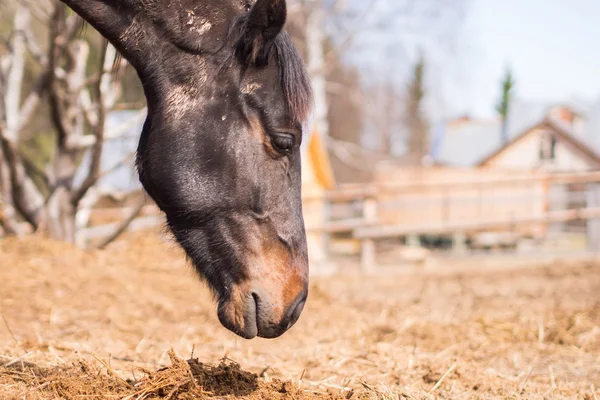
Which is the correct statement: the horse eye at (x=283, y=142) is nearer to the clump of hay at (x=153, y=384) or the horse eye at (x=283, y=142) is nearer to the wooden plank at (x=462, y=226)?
the clump of hay at (x=153, y=384)

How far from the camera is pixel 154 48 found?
7.49 ft

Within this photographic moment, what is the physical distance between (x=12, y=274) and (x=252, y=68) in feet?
12.5

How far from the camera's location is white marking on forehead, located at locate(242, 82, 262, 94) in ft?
7.28

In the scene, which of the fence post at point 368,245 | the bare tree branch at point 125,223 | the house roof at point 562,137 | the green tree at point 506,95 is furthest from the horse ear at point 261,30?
the green tree at point 506,95

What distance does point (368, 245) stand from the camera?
11.4 meters

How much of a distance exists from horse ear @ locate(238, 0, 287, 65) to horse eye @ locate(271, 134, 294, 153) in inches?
11.6

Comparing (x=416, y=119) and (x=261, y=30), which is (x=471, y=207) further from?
(x=416, y=119)

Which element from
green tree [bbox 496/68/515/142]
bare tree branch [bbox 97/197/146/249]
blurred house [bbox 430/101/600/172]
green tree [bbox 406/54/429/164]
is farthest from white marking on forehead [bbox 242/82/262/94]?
green tree [bbox 406/54/429/164]

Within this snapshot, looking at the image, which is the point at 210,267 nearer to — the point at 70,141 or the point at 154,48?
the point at 154,48

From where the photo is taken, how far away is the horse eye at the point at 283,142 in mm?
2236

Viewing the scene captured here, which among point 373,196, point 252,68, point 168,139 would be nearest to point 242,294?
point 168,139

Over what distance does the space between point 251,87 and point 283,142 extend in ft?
0.81

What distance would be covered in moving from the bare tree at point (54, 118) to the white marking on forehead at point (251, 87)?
382 cm

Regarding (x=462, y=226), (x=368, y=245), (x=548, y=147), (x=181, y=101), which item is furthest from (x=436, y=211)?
(x=181, y=101)
